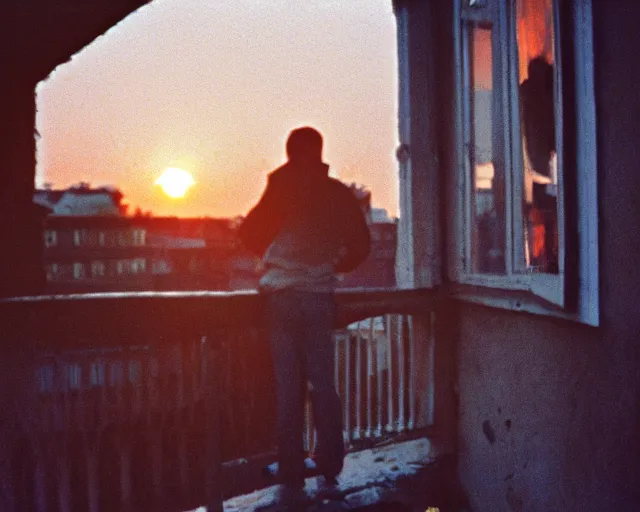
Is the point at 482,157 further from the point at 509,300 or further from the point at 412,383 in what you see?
the point at 412,383

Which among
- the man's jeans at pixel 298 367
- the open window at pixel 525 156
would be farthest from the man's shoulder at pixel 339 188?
the open window at pixel 525 156

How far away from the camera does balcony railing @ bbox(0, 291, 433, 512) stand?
2.71 metres

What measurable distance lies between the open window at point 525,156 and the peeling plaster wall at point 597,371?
0.08m

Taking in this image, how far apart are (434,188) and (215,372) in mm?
1907

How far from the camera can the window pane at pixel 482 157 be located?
3.04 m

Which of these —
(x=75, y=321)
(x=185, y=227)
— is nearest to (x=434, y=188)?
(x=75, y=321)

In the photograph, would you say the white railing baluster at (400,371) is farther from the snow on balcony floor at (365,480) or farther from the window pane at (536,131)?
the window pane at (536,131)

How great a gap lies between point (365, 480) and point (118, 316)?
1770mm

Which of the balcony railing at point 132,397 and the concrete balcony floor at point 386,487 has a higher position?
the balcony railing at point 132,397

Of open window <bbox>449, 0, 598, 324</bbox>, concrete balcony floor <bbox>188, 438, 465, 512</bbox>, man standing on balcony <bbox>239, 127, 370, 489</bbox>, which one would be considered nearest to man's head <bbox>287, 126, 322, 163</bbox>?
man standing on balcony <bbox>239, 127, 370, 489</bbox>

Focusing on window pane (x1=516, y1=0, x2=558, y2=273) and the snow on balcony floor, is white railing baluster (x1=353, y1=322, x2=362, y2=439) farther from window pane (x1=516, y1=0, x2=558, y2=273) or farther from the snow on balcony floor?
→ window pane (x1=516, y1=0, x2=558, y2=273)

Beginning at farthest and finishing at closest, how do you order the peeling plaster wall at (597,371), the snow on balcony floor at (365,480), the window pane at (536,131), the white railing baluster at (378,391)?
the white railing baluster at (378,391) < the snow on balcony floor at (365,480) < the window pane at (536,131) < the peeling plaster wall at (597,371)

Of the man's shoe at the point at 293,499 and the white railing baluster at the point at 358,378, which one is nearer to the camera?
the man's shoe at the point at 293,499

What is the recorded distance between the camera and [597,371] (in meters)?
1.79
